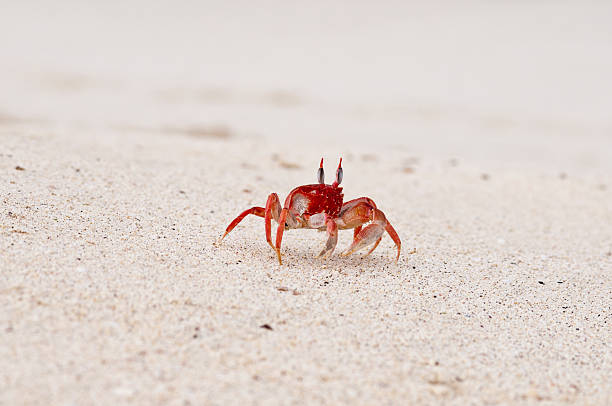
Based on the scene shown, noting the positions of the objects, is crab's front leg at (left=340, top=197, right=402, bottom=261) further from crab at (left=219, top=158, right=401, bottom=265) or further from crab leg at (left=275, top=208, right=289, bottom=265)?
crab leg at (left=275, top=208, right=289, bottom=265)

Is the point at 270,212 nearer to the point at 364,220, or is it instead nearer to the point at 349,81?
the point at 364,220

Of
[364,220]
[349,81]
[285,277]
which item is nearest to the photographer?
[285,277]

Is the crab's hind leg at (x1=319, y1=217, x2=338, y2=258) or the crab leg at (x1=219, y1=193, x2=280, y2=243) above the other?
the crab leg at (x1=219, y1=193, x2=280, y2=243)

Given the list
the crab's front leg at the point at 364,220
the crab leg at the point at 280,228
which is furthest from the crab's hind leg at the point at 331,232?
the crab leg at the point at 280,228

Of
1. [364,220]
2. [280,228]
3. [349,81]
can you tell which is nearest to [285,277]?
[280,228]

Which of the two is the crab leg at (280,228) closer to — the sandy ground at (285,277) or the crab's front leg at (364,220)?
the sandy ground at (285,277)

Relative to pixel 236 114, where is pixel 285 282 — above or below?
below

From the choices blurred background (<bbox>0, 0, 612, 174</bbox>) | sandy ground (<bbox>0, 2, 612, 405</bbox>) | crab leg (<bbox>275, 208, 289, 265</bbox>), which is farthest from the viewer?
blurred background (<bbox>0, 0, 612, 174</bbox>)

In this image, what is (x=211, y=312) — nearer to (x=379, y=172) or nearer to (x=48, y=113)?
(x=379, y=172)

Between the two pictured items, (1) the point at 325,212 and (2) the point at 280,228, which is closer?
(2) the point at 280,228

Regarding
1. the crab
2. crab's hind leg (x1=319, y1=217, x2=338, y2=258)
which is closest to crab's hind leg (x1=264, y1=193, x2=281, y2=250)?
the crab

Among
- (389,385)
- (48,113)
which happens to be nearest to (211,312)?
(389,385)
